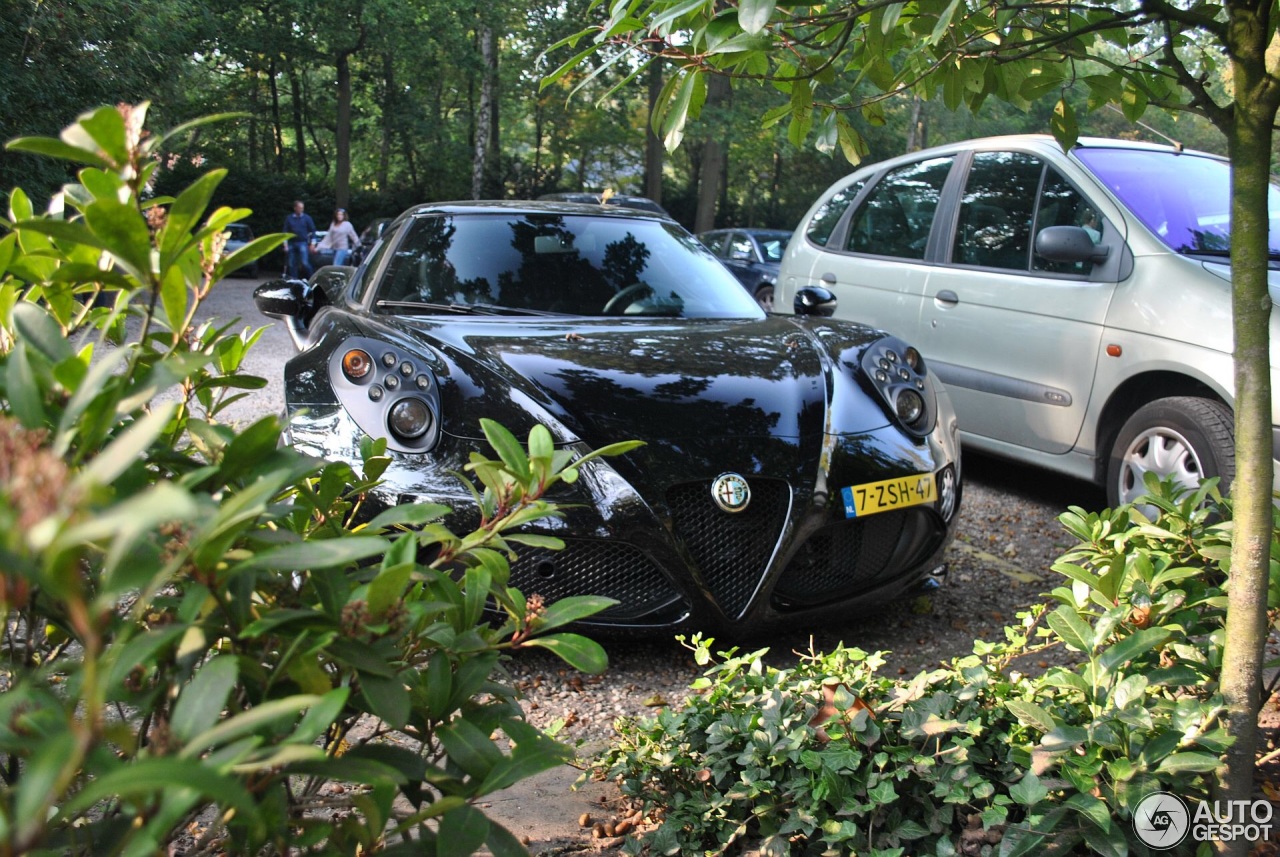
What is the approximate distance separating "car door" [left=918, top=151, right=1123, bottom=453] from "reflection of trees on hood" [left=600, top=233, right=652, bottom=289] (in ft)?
5.74

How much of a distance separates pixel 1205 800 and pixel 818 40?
156 cm

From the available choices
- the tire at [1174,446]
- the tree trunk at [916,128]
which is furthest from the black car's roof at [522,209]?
the tree trunk at [916,128]

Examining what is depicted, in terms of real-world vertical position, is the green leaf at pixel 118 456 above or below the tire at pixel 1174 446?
above

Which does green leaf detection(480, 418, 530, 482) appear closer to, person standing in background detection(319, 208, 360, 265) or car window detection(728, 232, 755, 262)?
car window detection(728, 232, 755, 262)

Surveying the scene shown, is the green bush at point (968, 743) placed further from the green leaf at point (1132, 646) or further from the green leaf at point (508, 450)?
the green leaf at point (508, 450)

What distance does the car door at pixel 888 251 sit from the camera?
561 cm

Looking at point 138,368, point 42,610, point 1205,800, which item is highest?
point 138,368

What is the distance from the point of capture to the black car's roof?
4.47 metres

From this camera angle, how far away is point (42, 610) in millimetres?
1035

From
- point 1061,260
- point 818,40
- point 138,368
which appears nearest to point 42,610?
point 138,368

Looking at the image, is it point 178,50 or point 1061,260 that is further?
point 178,50

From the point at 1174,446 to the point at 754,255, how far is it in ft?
43.3

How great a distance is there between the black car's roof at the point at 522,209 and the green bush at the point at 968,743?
9.06 ft

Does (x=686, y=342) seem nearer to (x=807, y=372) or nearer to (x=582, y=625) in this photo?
(x=807, y=372)
